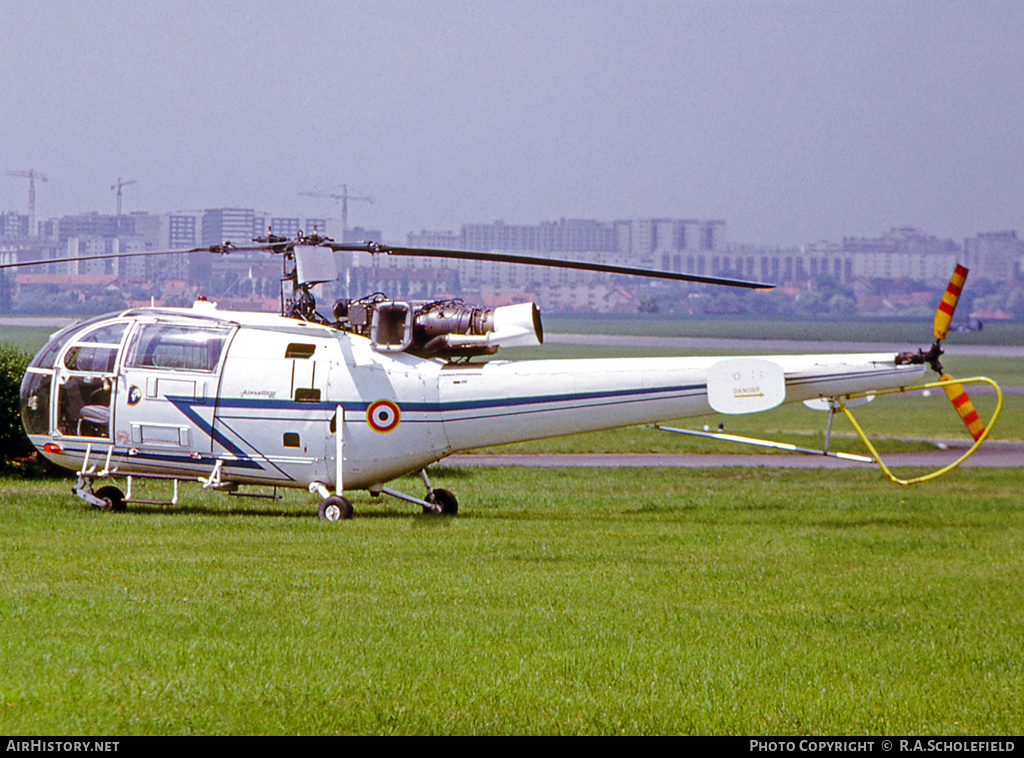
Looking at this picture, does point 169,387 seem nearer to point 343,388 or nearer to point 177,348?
point 177,348

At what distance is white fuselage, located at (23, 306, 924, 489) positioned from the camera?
13.7 m

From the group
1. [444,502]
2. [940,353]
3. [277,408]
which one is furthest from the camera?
[444,502]

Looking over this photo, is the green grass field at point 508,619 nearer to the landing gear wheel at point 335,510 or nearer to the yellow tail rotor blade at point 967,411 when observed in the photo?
the landing gear wheel at point 335,510

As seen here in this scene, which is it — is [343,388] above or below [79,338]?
below

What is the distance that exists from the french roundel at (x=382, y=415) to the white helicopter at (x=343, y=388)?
17 mm

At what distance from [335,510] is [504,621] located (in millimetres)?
5271

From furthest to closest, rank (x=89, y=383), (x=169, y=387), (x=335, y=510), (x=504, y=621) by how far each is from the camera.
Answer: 1. (x=89, y=383)
2. (x=169, y=387)
3. (x=335, y=510)
4. (x=504, y=621)

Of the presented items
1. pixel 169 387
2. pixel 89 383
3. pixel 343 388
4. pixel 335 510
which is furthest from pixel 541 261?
pixel 89 383

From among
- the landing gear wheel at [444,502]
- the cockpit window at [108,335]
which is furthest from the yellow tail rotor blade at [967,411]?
the cockpit window at [108,335]

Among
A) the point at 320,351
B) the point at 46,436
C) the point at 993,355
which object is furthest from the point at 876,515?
the point at 993,355

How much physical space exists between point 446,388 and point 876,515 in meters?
6.36

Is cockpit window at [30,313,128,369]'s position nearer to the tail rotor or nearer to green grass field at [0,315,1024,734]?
green grass field at [0,315,1024,734]

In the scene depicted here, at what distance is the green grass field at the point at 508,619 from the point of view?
6391 millimetres

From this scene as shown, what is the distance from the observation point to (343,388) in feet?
45.4
